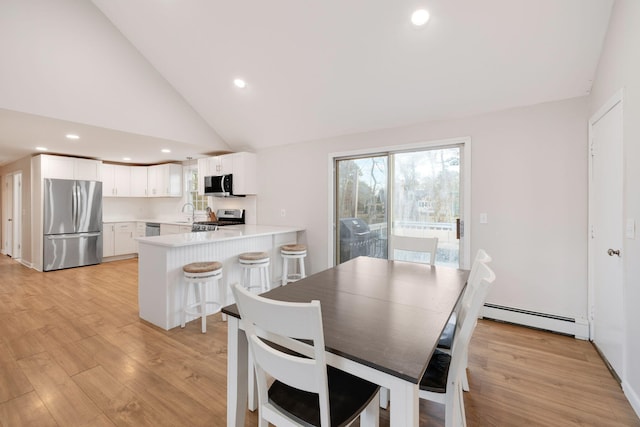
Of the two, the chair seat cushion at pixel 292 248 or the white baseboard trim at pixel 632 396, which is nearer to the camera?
the white baseboard trim at pixel 632 396

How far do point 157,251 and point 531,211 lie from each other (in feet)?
12.6

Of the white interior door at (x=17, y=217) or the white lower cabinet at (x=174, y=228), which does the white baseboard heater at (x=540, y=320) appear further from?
the white interior door at (x=17, y=217)

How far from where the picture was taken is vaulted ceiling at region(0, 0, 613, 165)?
91.8 inches

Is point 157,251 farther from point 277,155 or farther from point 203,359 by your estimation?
point 277,155

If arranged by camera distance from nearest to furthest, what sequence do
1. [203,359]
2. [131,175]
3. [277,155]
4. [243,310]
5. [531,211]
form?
[243,310] → [203,359] → [531,211] → [277,155] → [131,175]

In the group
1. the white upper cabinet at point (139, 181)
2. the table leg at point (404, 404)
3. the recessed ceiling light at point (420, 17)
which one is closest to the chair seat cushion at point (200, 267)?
the table leg at point (404, 404)

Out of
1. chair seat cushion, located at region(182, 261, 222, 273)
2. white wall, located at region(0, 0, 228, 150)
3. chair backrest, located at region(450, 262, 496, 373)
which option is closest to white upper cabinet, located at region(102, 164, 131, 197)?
white wall, located at region(0, 0, 228, 150)

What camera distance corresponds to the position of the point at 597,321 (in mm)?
2422

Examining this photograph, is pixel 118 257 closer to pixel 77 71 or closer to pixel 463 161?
pixel 77 71

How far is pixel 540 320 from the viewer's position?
2.77m

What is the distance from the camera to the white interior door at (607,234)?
1996 millimetres

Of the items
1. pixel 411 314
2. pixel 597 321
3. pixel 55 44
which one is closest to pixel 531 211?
pixel 597 321

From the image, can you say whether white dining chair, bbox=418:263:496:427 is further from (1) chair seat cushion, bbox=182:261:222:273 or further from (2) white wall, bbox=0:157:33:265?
(2) white wall, bbox=0:157:33:265

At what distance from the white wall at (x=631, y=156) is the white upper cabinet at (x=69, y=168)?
771 centimetres
